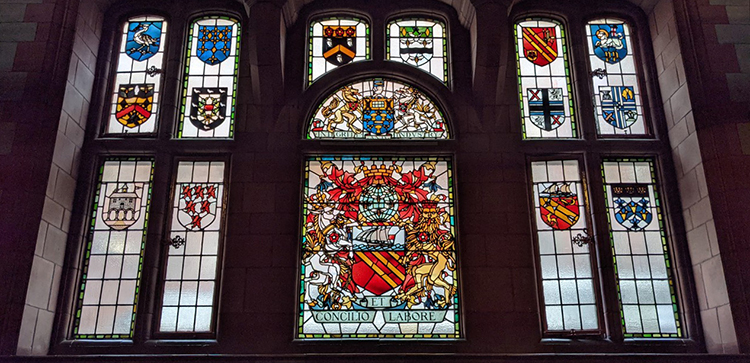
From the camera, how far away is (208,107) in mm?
8336

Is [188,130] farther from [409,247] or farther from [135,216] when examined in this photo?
[409,247]

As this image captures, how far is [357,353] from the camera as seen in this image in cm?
706

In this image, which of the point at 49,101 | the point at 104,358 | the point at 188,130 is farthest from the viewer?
the point at 188,130

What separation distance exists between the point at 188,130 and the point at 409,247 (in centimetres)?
285

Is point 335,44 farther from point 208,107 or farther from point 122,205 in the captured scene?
point 122,205

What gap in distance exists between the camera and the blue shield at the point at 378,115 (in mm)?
8219

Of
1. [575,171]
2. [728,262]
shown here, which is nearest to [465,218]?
[575,171]

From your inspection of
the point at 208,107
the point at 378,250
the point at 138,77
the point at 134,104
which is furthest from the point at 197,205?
the point at 378,250

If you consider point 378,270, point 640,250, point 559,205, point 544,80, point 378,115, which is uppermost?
point 544,80

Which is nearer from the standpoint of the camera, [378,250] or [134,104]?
[378,250]

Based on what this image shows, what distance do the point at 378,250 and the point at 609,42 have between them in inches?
151

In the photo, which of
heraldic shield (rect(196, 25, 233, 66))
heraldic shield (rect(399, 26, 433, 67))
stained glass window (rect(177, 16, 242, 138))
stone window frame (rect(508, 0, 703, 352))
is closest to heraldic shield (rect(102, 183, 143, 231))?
stained glass window (rect(177, 16, 242, 138))

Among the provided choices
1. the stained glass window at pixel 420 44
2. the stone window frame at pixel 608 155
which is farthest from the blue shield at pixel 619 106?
the stained glass window at pixel 420 44

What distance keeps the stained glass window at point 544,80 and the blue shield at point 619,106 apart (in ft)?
1.30
